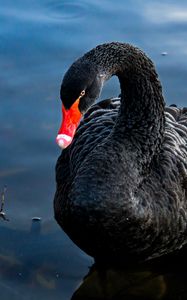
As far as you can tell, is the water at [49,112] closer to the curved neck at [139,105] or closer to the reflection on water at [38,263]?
the reflection on water at [38,263]

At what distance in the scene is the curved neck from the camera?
12.3 feet

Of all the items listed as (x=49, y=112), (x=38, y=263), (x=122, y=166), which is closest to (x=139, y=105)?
(x=122, y=166)

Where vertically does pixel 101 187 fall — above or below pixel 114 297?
above

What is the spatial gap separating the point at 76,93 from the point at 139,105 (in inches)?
29.8

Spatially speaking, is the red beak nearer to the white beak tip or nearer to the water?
the white beak tip

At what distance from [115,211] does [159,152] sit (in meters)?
0.58

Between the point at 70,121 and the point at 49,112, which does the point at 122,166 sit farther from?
the point at 49,112


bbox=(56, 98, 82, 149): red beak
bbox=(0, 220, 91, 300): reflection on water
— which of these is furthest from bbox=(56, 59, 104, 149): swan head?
bbox=(0, 220, 91, 300): reflection on water

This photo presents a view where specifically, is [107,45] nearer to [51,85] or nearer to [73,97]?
[73,97]

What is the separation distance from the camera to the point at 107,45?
3596 millimetres

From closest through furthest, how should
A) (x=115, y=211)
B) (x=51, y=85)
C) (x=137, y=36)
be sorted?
1. (x=115, y=211)
2. (x=51, y=85)
3. (x=137, y=36)

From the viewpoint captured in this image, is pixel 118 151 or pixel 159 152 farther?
pixel 159 152

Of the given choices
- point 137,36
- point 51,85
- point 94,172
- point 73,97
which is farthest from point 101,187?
point 137,36

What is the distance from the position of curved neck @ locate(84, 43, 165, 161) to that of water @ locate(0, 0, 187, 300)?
681mm
